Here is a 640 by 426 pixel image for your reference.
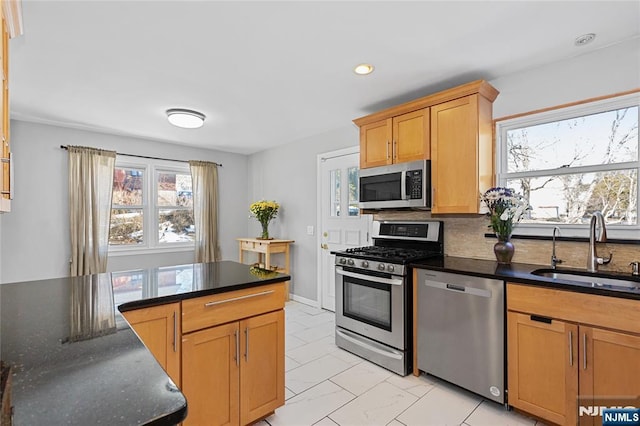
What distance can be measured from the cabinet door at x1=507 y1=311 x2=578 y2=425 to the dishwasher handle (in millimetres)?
183

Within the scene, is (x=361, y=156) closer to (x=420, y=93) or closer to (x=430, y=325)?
(x=420, y=93)

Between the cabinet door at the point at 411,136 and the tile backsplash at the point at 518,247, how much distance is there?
0.63m

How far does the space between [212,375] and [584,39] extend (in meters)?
3.13

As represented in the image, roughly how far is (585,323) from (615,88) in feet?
5.37

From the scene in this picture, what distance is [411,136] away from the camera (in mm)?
2932

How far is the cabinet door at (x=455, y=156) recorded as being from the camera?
2.55m

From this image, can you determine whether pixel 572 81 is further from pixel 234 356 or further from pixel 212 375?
pixel 212 375

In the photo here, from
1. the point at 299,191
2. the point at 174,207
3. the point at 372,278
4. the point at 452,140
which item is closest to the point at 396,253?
the point at 372,278

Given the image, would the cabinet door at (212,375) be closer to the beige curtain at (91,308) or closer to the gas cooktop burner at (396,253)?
the beige curtain at (91,308)

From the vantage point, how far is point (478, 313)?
2.19 meters

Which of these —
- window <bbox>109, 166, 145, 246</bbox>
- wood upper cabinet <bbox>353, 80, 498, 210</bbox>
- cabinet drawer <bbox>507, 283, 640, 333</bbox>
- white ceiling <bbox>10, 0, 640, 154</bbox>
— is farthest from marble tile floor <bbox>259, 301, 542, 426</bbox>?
window <bbox>109, 166, 145, 246</bbox>

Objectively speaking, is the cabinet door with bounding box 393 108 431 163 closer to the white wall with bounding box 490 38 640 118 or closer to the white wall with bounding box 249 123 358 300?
the white wall with bounding box 490 38 640 118

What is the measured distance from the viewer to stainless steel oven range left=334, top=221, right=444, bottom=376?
259cm

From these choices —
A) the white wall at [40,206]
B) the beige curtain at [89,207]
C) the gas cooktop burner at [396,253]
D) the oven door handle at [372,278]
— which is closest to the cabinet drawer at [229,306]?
the oven door handle at [372,278]
